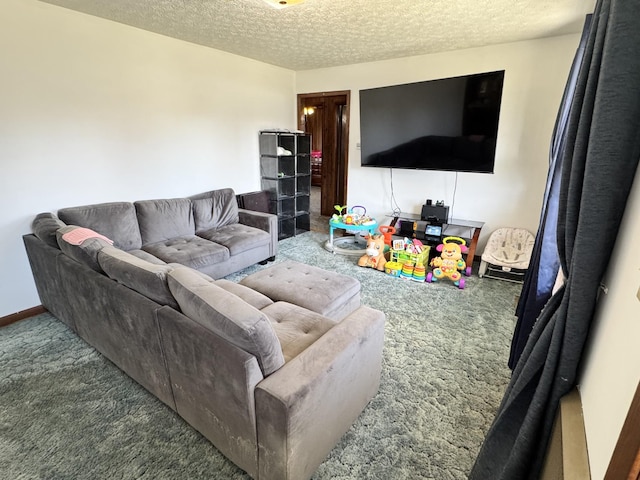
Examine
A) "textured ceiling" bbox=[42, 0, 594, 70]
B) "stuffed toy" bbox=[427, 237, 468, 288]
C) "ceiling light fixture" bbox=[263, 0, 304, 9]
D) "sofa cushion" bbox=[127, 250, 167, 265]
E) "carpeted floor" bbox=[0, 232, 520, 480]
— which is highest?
"textured ceiling" bbox=[42, 0, 594, 70]

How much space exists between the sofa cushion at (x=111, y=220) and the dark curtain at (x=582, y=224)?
126 inches

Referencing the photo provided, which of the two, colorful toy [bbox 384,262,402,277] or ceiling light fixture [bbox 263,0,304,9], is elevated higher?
ceiling light fixture [bbox 263,0,304,9]

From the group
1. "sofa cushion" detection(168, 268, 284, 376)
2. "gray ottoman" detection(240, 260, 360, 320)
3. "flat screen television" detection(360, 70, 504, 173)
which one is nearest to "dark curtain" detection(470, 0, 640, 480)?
"sofa cushion" detection(168, 268, 284, 376)

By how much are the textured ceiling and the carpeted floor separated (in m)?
2.60

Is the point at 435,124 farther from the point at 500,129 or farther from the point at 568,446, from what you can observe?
the point at 568,446

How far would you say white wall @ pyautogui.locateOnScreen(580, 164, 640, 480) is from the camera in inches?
26.6

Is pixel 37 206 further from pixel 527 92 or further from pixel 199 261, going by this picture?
pixel 527 92

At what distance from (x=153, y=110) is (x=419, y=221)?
3.42 meters

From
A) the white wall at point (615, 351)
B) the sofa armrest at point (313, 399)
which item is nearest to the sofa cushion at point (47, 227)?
the sofa armrest at point (313, 399)

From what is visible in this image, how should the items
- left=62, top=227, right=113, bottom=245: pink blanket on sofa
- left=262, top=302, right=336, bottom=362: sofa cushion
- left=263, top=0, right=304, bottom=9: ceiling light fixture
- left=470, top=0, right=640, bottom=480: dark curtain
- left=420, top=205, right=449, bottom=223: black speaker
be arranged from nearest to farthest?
left=470, top=0, right=640, bottom=480: dark curtain < left=262, top=302, right=336, bottom=362: sofa cushion < left=62, top=227, right=113, bottom=245: pink blanket on sofa < left=263, top=0, right=304, bottom=9: ceiling light fixture < left=420, top=205, right=449, bottom=223: black speaker

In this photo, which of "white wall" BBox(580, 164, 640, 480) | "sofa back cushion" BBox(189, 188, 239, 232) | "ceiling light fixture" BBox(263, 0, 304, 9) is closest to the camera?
"white wall" BBox(580, 164, 640, 480)

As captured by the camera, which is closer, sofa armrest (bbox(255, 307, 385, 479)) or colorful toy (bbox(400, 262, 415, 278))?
sofa armrest (bbox(255, 307, 385, 479))

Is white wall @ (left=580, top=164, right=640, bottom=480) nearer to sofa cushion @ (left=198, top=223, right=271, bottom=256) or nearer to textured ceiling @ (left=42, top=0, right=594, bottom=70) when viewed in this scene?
textured ceiling @ (left=42, top=0, right=594, bottom=70)

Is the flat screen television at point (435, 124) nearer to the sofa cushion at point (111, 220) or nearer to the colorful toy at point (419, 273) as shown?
the colorful toy at point (419, 273)
